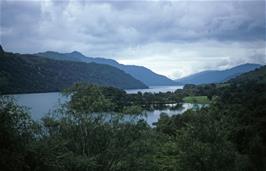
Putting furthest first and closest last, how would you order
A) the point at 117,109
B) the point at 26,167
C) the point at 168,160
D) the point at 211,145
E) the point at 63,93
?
the point at 168,160, the point at 211,145, the point at 117,109, the point at 63,93, the point at 26,167

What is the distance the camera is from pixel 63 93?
2320cm

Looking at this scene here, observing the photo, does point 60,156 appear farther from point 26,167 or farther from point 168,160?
point 168,160

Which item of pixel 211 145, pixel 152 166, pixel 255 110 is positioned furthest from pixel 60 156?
pixel 255 110

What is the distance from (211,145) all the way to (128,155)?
9.12m

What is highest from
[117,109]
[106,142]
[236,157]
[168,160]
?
[117,109]

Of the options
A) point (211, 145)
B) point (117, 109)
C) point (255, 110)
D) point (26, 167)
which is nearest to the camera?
point (26, 167)

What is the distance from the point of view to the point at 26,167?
46.0 feet

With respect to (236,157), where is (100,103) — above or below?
above

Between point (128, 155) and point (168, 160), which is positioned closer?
point (128, 155)

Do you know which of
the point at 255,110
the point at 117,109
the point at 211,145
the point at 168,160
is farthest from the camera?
the point at 255,110

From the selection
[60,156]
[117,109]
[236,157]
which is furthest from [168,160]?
[60,156]

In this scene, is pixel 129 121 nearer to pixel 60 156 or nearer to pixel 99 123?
pixel 99 123

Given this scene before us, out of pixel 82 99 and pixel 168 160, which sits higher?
pixel 82 99

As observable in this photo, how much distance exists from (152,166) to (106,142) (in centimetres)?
339
